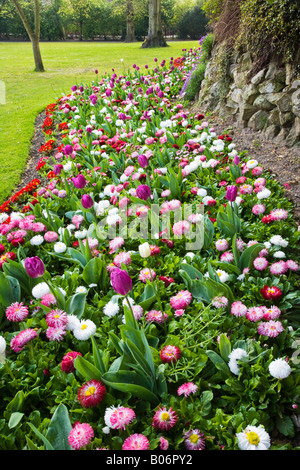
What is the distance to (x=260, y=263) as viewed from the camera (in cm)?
200

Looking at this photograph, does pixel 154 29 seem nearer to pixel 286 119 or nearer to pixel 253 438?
pixel 286 119

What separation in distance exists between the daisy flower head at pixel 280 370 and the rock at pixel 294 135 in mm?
2732

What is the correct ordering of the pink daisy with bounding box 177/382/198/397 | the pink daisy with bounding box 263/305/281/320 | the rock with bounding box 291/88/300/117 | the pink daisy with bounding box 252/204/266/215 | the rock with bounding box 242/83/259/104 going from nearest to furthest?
the pink daisy with bounding box 177/382/198/397 → the pink daisy with bounding box 263/305/281/320 → the pink daisy with bounding box 252/204/266/215 → the rock with bounding box 291/88/300/117 → the rock with bounding box 242/83/259/104

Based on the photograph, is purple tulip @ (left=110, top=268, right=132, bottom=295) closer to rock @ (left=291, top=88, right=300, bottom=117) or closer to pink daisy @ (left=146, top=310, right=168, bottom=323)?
pink daisy @ (left=146, top=310, right=168, bottom=323)

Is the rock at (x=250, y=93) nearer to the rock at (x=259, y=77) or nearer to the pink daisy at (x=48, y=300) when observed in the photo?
the rock at (x=259, y=77)

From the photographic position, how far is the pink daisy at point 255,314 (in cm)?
168

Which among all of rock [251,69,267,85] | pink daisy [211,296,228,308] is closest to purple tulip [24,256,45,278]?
pink daisy [211,296,228,308]

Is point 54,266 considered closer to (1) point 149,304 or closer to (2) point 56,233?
(2) point 56,233

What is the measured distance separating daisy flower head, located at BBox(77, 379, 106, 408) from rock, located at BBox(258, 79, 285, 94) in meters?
3.56

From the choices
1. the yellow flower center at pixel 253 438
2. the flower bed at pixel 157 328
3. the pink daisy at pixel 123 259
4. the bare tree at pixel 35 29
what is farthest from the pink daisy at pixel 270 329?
the bare tree at pixel 35 29

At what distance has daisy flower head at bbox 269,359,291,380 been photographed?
4.49 ft

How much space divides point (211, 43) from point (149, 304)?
18.0 ft

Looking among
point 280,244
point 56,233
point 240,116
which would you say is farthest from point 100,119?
point 280,244

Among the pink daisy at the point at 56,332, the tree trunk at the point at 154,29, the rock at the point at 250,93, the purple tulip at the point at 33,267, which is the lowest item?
the pink daisy at the point at 56,332
